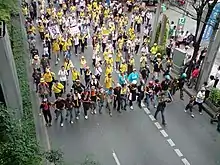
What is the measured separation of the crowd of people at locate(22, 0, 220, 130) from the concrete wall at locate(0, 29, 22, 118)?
1381mm

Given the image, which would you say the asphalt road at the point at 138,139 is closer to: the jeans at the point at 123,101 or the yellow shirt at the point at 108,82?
the jeans at the point at 123,101

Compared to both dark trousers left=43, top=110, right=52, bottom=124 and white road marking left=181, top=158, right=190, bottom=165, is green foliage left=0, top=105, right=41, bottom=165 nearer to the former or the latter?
dark trousers left=43, top=110, right=52, bottom=124

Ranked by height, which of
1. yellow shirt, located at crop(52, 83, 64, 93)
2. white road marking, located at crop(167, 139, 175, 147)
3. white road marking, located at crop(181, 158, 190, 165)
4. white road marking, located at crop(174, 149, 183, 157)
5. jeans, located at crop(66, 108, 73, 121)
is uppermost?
yellow shirt, located at crop(52, 83, 64, 93)

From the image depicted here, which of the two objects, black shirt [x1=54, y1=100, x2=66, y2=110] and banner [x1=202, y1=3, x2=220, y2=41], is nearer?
black shirt [x1=54, y1=100, x2=66, y2=110]

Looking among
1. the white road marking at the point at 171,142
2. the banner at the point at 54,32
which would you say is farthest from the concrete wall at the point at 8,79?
the banner at the point at 54,32

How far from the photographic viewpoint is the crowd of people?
14.7 m

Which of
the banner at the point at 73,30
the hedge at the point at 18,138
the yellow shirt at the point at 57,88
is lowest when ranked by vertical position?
the yellow shirt at the point at 57,88

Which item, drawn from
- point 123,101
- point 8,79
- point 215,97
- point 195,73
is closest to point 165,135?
point 123,101

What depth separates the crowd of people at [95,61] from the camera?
48.2 ft

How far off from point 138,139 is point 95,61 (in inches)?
236

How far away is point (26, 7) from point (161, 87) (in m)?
12.8

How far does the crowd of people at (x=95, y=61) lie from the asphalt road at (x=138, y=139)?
557 mm

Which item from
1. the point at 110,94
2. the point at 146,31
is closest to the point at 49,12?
the point at 146,31

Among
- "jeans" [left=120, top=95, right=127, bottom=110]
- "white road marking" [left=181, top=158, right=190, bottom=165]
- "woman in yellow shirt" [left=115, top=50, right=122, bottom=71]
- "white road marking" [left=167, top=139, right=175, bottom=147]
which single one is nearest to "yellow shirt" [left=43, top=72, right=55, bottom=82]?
"jeans" [left=120, top=95, right=127, bottom=110]
